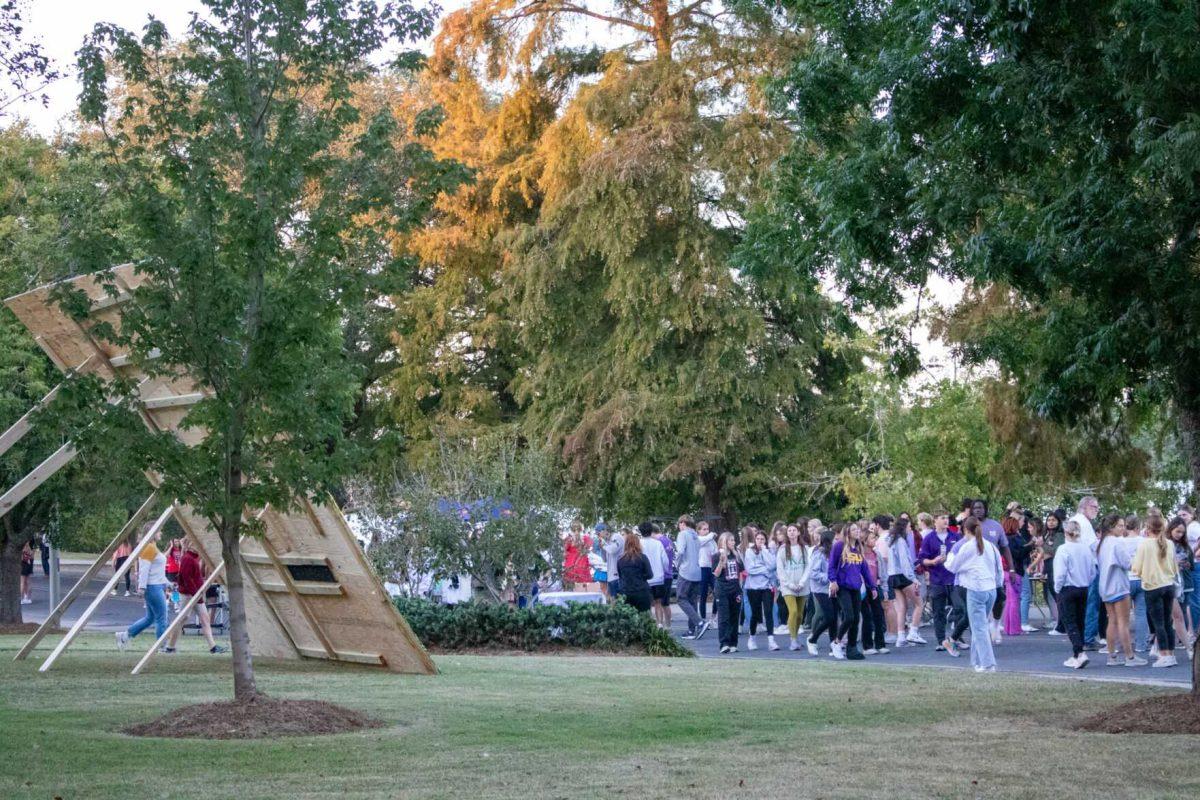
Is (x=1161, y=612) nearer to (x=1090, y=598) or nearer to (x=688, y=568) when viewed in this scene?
(x=1090, y=598)

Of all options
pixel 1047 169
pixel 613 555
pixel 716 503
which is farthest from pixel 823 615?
pixel 716 503

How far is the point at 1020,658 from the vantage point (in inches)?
782

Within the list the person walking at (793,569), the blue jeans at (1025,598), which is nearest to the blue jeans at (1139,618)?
the blue jeans at (1025,598)

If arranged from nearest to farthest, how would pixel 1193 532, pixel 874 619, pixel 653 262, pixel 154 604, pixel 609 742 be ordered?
pixel 609 742, pixel 1193 532, pixel 874 619, pixel 154 604, pixel 653 262

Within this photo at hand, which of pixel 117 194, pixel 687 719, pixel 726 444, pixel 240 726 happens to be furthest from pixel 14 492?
pixel 726 444

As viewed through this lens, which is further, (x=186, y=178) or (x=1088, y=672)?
(x=1088, y=672)

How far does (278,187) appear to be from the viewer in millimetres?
11945

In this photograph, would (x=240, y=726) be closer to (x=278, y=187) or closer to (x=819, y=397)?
(x=278, y=187)

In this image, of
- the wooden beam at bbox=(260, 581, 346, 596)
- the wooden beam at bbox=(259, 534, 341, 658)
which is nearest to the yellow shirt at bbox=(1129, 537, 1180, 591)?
the wooden beam at bbox=(260, 581, 346, 596)

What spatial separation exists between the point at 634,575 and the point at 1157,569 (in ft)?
25.6

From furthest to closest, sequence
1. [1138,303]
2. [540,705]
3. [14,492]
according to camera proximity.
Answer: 1. [14,492]
2. [540,705]
3. [1138,303]

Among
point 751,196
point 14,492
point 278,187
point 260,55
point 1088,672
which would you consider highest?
point 751,196

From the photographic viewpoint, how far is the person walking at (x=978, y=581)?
57.2ft

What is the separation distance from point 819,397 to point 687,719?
26.9m
